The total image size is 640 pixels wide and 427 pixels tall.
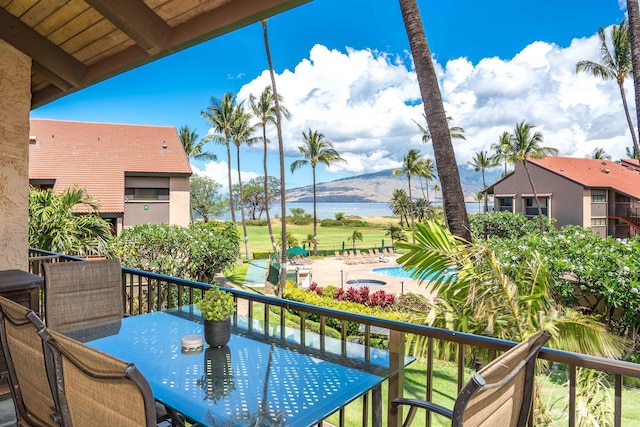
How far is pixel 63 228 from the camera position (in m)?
8.37

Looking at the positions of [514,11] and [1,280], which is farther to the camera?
[514,11]

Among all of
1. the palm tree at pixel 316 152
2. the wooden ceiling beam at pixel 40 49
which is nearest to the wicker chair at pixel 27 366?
the wooden ceiling beam at pixel 40 49

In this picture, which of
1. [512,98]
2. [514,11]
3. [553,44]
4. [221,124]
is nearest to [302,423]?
[221,124]

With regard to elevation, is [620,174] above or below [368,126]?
below

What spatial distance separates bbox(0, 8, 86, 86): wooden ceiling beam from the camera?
3457mm

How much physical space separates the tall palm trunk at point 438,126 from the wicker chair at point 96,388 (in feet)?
14.5

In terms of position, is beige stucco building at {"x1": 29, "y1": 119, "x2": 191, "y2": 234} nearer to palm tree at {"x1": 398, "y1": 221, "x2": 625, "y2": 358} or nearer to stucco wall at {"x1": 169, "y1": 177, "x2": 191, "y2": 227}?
stucco wall at {"x1": 169, "y1": 177, "x2": 191, "y2": 227}

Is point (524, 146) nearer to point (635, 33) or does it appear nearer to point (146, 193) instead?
point (635, 33)

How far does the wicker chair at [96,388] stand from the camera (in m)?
1.15

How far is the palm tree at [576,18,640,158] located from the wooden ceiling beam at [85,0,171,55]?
25519mm

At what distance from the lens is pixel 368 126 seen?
411 feet

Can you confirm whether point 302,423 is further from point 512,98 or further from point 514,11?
point 512,98

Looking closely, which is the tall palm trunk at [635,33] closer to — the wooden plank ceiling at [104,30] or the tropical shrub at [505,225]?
the wooden plank ceiling at [104,30]

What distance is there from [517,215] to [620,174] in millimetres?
10379
